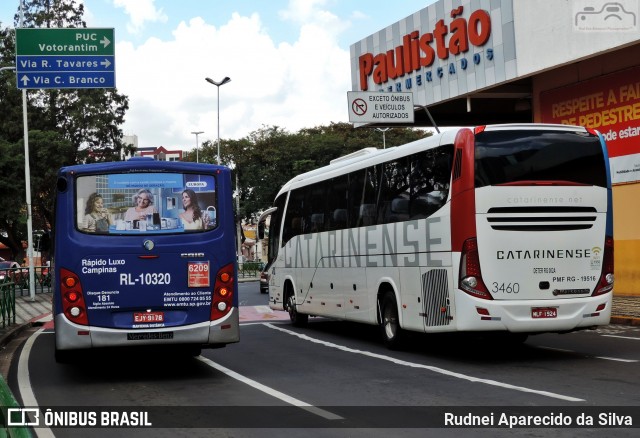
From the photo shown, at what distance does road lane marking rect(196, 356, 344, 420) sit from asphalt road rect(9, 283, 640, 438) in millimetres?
14

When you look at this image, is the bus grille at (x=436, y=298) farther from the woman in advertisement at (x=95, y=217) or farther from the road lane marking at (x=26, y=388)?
the road lane marking at (x=26, y=388)

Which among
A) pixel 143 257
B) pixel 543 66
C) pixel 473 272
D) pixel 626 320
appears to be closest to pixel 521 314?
pixel 473 272

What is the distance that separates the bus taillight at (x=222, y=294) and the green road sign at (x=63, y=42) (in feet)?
46.4

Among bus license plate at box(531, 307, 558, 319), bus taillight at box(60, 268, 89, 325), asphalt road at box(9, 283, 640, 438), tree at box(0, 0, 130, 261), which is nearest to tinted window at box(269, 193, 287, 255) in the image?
asphalt road at box(9, 283, 640, 438)

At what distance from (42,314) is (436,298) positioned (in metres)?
17.2

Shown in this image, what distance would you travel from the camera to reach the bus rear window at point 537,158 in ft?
42.1

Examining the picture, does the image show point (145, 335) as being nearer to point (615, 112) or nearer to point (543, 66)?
point (543, 66)

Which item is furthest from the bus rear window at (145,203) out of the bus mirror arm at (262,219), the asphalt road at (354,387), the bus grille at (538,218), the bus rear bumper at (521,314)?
the bus mirror arm at (262,219)

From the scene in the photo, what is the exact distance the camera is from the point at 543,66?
2294 cm

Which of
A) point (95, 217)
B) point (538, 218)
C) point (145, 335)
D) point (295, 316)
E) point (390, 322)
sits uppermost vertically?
point (95, 217)

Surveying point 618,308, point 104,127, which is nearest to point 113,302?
point 618,308

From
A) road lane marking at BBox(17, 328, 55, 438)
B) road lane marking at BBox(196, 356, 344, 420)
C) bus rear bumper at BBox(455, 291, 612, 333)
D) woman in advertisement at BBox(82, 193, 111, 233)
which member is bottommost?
road lane marking at BBox(196, 356, 344, 420)

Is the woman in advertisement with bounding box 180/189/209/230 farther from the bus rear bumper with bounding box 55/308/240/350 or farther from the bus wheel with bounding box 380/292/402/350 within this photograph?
the bus wheel with bounding box 380/292/402/350

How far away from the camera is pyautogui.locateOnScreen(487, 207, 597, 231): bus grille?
1282cm
